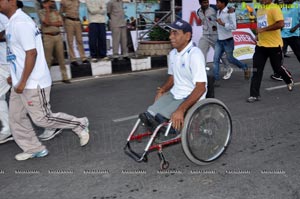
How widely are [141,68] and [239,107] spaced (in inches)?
165

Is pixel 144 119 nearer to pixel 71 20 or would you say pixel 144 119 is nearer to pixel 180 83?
pixel 180 83

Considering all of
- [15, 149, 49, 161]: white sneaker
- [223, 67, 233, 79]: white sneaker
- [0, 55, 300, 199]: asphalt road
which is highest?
A: [15, 149, 49, 161]: white sneaker

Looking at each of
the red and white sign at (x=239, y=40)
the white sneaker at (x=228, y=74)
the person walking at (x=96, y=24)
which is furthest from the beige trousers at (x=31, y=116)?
the red and white sign at (x=239, y=40)

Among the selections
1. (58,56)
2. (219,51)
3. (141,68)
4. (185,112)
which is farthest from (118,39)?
(185,112)

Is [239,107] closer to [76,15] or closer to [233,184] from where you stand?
[233,184]

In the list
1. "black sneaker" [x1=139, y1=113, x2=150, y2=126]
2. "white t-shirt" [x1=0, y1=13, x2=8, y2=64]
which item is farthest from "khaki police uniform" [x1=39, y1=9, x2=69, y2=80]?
"black sneaker" [x1=139, y1=113, x2=150, y2=126]

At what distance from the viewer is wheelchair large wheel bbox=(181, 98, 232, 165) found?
325 cm

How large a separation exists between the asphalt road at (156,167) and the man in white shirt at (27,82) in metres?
0.30

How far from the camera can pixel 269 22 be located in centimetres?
562

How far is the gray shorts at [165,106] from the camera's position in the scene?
3422 mm

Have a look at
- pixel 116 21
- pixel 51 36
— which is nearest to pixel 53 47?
pixel 51 36

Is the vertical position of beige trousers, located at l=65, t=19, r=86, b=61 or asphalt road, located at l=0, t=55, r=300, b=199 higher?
beige trousers, located at l=65, t=19, r=86, b=61

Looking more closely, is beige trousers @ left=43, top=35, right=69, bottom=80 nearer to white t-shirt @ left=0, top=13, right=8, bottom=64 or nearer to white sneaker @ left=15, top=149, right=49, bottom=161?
white t-shirt @ left=0, top=13, right=8, bottom=64

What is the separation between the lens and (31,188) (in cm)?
316
